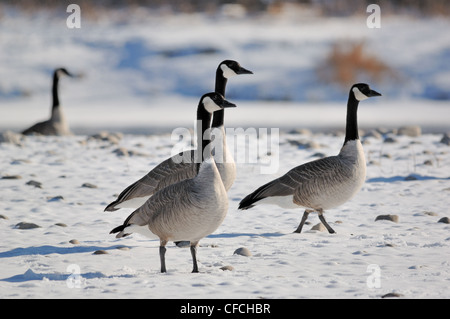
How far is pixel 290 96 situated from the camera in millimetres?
26406

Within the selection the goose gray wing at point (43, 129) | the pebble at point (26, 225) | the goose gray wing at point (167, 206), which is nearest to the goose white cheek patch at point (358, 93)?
the goose gray wing at point (167, 206)

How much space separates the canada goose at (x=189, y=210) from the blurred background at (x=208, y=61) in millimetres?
14639

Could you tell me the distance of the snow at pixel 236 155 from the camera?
19.0 feet

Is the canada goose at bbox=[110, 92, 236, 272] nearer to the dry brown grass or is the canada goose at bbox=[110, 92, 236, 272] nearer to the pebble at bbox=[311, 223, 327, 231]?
the pebble at bbox=[311, 223, 327, 231]

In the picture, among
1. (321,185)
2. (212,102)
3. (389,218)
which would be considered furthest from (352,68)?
(212,102)

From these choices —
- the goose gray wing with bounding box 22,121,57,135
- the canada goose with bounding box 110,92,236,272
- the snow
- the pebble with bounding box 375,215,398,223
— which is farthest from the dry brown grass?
the canada goose with bounding box 110,92,236,272

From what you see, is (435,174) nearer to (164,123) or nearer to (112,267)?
(112,267)

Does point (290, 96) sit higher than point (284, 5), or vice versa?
point (284, 5)

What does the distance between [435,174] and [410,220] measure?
3.25 metres

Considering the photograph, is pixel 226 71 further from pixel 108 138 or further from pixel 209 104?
pixel 108 138

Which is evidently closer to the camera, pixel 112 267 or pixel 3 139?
pixel 112 267

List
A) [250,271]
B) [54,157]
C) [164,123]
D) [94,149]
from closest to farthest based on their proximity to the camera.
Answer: [250,271] < [54,157] < [94,149] < [164,123]
